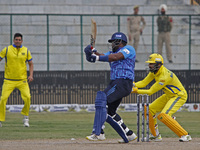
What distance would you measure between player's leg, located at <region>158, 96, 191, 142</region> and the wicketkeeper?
0.83 m

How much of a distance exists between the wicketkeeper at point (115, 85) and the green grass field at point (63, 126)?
1942 millimetres

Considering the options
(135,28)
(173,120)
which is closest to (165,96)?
(173,120)

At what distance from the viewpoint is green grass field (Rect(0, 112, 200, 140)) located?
477 inches

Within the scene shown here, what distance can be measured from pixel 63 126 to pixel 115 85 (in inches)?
188

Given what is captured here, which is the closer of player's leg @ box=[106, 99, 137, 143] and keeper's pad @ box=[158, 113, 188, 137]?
player's leg @ box=[106, 99, 137, 143]

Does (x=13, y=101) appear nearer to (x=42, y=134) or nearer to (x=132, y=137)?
(x=42, y=134)

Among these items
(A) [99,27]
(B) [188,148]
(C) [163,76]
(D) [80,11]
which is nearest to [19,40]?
(C) [163,76]

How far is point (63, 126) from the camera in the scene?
14172 millimetres

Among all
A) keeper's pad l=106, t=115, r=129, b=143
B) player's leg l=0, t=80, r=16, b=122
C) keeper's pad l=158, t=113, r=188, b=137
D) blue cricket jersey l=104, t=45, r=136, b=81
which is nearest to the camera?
blue cricket jersey l=104, t=45, r=136, b=81

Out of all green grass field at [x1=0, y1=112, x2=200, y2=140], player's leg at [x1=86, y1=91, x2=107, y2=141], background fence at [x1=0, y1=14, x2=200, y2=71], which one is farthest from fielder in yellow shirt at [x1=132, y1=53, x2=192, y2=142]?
background fence at [x1=0, y1=14, x2=200, y2=71]

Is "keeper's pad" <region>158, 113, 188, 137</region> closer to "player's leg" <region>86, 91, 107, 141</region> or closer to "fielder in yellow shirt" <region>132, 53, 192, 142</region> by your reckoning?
"fielder in yellow shirt" <region>132, 53, 192, 142</region>

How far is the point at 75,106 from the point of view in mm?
19031

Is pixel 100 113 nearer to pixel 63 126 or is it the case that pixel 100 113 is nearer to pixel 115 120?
pixel 115 120

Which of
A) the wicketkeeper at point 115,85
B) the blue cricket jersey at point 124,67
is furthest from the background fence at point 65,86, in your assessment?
the blue cricket jersey at point 124,67
